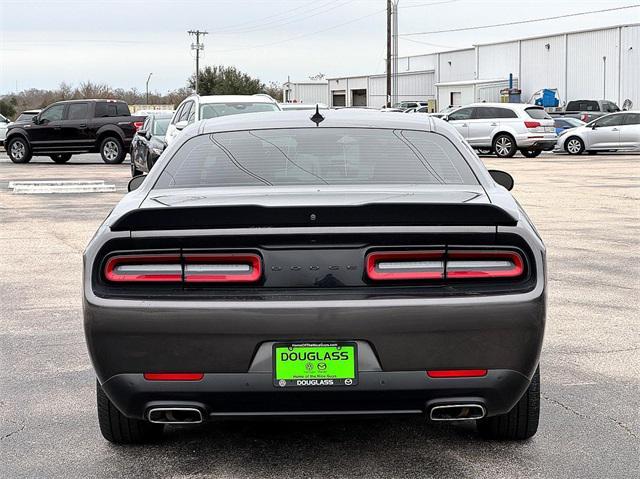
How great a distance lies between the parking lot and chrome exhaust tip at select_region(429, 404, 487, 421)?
107mm

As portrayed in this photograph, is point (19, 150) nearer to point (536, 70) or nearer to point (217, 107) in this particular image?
point (217, 107)

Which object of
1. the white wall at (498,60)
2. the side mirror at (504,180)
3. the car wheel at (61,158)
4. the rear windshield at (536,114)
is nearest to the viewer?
the side mirror at (504,180)

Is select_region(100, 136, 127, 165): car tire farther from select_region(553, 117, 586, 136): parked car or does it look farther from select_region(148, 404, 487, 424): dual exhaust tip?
select_region(148, 404, 487, 424): dual exhaust tip

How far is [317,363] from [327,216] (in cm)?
57

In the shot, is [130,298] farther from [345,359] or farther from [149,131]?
[149,131]

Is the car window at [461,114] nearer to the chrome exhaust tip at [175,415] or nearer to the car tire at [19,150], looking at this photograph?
the car tire at [19,150]

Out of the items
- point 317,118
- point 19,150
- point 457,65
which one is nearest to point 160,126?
point 19,150

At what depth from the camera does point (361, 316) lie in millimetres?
4016

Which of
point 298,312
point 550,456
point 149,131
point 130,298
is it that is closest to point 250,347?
point 298,312

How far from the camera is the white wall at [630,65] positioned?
2192 inches

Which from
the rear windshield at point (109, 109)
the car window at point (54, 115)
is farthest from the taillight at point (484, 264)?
the car window at point (54, 115)

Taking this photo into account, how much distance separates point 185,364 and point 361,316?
71 centimetres

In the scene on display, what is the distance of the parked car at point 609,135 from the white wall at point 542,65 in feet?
94.7

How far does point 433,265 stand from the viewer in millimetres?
4133
